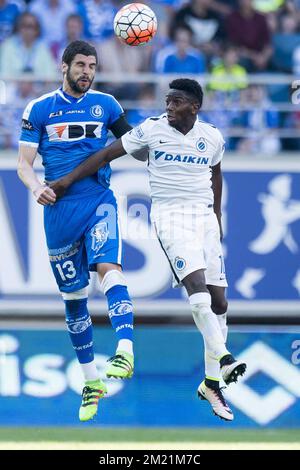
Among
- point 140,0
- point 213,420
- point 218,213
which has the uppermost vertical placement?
point 140,0

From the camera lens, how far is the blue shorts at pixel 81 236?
1170cm

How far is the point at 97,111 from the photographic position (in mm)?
11891

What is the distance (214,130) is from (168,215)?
0.89 metres

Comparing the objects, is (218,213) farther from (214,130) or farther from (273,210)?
(273,210)

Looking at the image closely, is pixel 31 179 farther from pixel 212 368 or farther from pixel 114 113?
pixel 212 368

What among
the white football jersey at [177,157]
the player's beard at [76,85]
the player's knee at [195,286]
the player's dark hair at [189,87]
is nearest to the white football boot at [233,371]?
the player's knee at [195,286]

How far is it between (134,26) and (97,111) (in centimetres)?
82

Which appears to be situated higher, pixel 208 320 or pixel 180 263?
pixel 180 263

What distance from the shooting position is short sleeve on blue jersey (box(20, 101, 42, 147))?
38.7 ft

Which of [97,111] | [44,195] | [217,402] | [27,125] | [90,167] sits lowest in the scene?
[217,402]

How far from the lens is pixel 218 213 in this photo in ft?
40.0

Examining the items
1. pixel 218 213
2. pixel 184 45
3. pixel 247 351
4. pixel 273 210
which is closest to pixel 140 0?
pixel 184 45

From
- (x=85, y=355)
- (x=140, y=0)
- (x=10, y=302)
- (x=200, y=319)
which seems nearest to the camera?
(x=200, y=319)

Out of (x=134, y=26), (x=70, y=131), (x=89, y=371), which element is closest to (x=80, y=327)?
(x=89, y=371)
